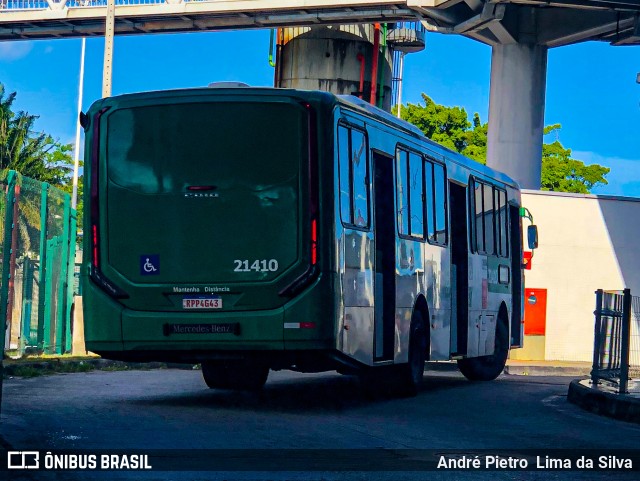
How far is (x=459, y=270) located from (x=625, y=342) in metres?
3.03

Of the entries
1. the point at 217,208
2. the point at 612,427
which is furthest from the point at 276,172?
the point at 612,427

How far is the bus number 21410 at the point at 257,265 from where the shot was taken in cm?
1309

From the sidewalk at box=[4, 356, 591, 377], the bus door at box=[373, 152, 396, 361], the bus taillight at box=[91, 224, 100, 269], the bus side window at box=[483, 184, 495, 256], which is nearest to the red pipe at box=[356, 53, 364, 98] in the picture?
the sidewalk at box=[4, 356, 591, 377]

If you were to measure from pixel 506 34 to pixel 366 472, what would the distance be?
142ft

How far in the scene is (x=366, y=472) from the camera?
28.9 feet

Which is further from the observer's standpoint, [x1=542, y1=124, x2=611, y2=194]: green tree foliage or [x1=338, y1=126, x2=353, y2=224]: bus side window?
[x1=542, y1=124, x2=611, y2=194]: green tree foliage

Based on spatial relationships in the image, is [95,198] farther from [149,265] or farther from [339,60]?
[339,60]

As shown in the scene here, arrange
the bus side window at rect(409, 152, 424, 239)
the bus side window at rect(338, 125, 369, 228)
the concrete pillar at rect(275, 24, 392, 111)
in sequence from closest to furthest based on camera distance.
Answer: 1. the bus side window at rect(338, 125, 369, 228)
2. the bus side window at rect(409, 152, 424, 239)
3. the concrete pillar at rect(275, 24, 392, 111)

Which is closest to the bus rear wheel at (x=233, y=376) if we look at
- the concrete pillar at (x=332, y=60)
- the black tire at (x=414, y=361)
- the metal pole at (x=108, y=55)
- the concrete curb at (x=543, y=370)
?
the black tire at (x=414, y=361)

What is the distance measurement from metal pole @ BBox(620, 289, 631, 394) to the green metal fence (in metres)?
8.64

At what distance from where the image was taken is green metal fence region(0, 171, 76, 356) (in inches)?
837

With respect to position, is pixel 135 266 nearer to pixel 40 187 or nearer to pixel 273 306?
pixel 273 306

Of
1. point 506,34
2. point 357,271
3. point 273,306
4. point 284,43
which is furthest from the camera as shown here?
point 284,43

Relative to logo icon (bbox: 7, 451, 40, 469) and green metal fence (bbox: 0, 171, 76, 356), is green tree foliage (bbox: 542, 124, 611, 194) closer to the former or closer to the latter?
green metal fence (bbox: 0, 171, 76, 356)
